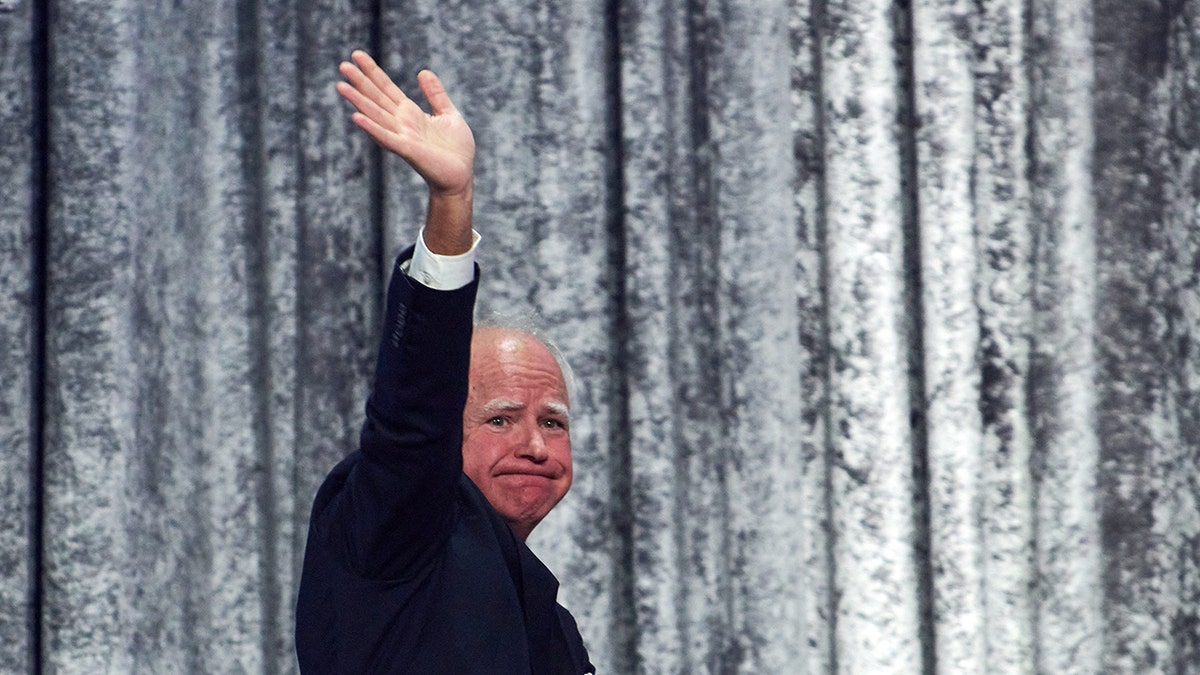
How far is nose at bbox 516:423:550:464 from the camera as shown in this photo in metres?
1.60

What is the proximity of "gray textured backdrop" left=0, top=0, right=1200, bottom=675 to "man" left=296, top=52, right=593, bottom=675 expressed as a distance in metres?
0.63

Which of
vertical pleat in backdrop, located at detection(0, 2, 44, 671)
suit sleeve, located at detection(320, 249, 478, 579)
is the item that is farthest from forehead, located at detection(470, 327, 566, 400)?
vertical pleat in backdrop, located at detection(0, 2, 44, 671)

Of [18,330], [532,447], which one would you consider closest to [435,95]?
[532,447]

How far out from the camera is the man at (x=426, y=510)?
119 centimetres

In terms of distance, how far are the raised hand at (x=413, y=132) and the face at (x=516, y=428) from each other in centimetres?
43

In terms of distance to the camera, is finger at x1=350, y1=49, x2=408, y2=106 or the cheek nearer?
finger at x1=350, y1=49, x2=408, y2=106

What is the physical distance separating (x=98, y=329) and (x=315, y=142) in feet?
1.30

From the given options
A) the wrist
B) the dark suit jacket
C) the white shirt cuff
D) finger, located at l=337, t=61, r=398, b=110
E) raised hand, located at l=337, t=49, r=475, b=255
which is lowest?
the dark suit jacket

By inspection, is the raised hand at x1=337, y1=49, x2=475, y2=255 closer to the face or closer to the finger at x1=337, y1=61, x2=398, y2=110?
the finger at x1=337, y1=61, x2=398, y2=110

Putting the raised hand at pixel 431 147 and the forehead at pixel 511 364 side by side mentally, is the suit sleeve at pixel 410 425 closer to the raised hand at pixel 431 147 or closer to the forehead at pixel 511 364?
the raised hand at pixel 431 147

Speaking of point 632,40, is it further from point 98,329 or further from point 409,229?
point 98,329

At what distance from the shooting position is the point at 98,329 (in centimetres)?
219

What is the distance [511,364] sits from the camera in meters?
1.63

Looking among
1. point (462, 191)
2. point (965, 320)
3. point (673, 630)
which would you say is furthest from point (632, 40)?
point (462, 191)
